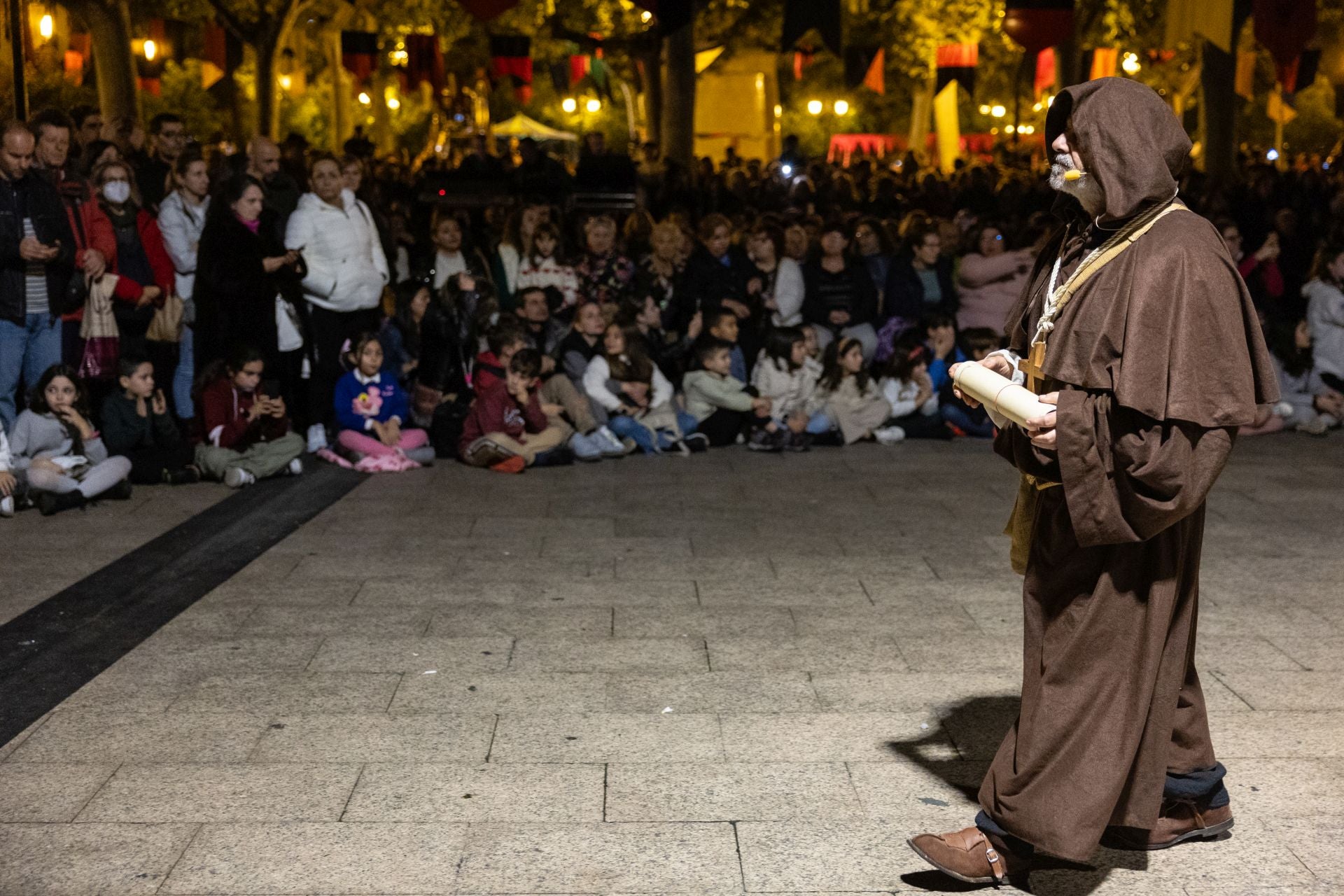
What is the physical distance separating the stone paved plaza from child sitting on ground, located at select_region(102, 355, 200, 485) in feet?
2.42

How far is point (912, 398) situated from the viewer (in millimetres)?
11258

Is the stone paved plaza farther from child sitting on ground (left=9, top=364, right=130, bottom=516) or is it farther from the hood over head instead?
the hood over head

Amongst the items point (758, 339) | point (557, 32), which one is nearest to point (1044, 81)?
point (557, 32)

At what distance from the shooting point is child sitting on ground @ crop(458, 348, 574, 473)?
984 centimetres

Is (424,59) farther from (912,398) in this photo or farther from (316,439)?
(316,439)

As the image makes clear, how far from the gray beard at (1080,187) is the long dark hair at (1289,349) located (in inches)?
349

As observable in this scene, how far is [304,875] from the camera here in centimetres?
383

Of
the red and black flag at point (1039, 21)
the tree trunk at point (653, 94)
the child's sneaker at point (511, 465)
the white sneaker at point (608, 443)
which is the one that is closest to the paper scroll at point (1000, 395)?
the child's sneaker at point (511, 465)

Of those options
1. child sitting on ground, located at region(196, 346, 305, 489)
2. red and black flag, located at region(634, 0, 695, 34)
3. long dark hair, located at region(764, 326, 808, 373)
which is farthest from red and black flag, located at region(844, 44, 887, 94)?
child sitting on ground, located at region(196, 346, 305, 489)

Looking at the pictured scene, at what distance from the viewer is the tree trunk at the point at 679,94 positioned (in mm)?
23047

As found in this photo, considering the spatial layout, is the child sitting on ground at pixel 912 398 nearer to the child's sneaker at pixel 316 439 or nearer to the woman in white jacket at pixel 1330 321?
the woman in white jacket at pixel 1330 321

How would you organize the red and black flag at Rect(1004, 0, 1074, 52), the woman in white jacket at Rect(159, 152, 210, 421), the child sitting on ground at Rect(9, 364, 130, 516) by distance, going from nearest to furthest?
1. the child sitting on ground at Rect(9, 364, 130, 516)
2. the woman in white jacket at Rect(159, 152, 210, 421)
3. the red and black flag at Rect(1004, 0, 1074, 52)

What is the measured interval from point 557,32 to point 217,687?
22654 millimetres

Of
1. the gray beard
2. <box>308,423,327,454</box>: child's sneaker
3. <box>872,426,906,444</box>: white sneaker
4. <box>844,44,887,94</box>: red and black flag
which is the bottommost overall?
<box>872,426,906,444</box>: white sneaker
